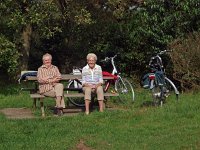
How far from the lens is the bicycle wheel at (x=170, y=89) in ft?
40.7

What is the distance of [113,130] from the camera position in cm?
916

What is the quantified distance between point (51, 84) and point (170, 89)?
10.2 feet

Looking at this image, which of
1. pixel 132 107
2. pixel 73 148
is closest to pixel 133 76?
pixel 132 107

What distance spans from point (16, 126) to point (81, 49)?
12.1 meters

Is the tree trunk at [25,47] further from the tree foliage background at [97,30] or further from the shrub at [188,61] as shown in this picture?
the shrub at [188,61]

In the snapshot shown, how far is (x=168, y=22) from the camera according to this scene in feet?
→ 54.5

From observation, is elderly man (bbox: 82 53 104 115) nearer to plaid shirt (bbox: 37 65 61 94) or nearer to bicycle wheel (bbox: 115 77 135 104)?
plaid shirt (bbox: 37 65 61 94)

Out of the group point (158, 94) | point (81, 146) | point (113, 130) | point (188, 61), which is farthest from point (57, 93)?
point (188, 61)

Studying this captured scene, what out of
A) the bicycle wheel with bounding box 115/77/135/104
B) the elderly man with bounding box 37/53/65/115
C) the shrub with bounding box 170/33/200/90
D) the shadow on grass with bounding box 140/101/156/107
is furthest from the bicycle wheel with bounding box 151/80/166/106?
the shrub with bounding box 170/33/200/90

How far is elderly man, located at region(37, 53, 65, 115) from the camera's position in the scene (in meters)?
11.4

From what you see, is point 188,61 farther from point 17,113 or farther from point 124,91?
point 17,113

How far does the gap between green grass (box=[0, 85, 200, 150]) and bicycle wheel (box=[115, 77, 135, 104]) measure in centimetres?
170

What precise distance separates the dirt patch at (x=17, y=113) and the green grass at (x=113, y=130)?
312mm

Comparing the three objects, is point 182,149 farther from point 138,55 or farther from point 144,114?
point 138,55
